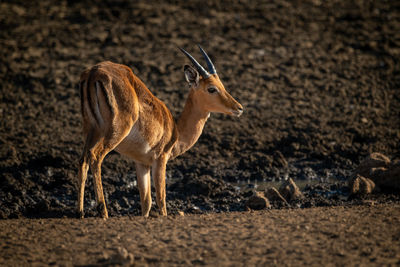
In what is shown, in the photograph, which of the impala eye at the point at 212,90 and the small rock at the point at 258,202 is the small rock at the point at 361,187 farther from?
the impala eye at the point at 212,90

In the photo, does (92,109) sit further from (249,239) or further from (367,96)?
(367,96)

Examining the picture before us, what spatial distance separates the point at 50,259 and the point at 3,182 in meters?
3.82

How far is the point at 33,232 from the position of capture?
6984 millimetres

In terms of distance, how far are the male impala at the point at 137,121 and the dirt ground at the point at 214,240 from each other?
727 millimetres

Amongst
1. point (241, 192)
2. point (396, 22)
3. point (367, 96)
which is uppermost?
point (396, 22)

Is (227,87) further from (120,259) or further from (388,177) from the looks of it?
(120,259)

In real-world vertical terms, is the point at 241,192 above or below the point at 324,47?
below

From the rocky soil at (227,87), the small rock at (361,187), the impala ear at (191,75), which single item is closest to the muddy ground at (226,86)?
the rocky soil at (227,87)

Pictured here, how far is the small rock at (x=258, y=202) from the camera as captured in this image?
8.82m

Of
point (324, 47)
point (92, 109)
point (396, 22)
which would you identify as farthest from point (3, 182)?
point (396, 22)

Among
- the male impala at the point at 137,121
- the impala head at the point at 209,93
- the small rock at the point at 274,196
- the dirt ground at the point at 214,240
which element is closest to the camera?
the dirt ground at the point at 214,240

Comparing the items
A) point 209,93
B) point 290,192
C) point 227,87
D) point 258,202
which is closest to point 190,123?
point 209,93

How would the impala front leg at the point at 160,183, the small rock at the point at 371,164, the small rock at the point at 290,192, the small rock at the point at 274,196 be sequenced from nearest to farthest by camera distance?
the impala front leg at the point at 160,183
the small rock at the point at 274,196
the small rock at the point at 290,192
the small rock at the point at 371,164

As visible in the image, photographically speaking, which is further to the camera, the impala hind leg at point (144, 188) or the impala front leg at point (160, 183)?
the impala hind leg at point (144, 188)
